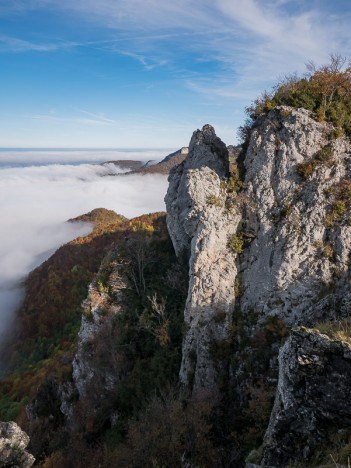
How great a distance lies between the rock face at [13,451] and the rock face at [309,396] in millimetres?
12236

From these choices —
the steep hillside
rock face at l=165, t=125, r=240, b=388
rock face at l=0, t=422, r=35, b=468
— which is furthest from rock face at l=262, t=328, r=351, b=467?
rock face at l=0, t=422, r=35, b=468

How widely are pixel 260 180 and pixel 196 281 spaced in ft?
30.2

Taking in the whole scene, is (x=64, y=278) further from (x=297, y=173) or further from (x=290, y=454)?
(x=290, y=454)

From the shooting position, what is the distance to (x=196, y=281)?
2377 cm

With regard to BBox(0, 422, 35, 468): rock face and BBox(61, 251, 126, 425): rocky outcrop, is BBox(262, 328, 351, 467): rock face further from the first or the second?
BBox(61, 251, 126, 425): rocky outcrop

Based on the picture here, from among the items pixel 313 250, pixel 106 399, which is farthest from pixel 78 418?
pixel 313 250

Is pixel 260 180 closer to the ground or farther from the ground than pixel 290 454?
farther from the ground

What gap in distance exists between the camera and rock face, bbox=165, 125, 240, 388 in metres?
22.4

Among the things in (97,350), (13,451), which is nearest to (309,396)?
(13,451)

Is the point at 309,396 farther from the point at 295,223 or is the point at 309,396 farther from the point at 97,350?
the point at 97,350

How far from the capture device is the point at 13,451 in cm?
1636

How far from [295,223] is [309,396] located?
14.1 m

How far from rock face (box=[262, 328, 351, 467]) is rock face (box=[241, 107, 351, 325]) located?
9.36m

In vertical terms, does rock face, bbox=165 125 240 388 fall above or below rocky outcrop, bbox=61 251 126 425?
above
